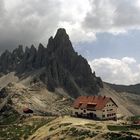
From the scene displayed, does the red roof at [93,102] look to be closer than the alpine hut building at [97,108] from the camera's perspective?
No

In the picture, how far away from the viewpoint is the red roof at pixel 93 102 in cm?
14902

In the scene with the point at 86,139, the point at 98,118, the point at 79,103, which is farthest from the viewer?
the point at 79,103

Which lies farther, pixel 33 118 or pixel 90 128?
pixel 33 118

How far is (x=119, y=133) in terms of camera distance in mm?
94750

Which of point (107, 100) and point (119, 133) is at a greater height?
point (107, 100)

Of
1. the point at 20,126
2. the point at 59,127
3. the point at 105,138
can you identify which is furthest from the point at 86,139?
the point at 20,126

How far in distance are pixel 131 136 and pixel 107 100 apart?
58.8m

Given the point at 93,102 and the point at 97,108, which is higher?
the point at 93,102

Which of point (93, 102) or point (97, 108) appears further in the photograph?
point (93, 102)

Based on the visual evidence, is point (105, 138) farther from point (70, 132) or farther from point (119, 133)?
point (70, 132)

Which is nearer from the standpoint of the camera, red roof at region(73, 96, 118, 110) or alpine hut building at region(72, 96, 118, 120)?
alpine hut building at region(72, 96, 118, 120)

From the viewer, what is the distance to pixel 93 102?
153 metres

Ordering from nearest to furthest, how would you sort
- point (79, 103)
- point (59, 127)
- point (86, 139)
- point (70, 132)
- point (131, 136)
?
point (131, 136), point (86, 139), point (70, 132), point (59, 127), point (79, 103)

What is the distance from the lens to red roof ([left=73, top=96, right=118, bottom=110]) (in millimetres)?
149025
